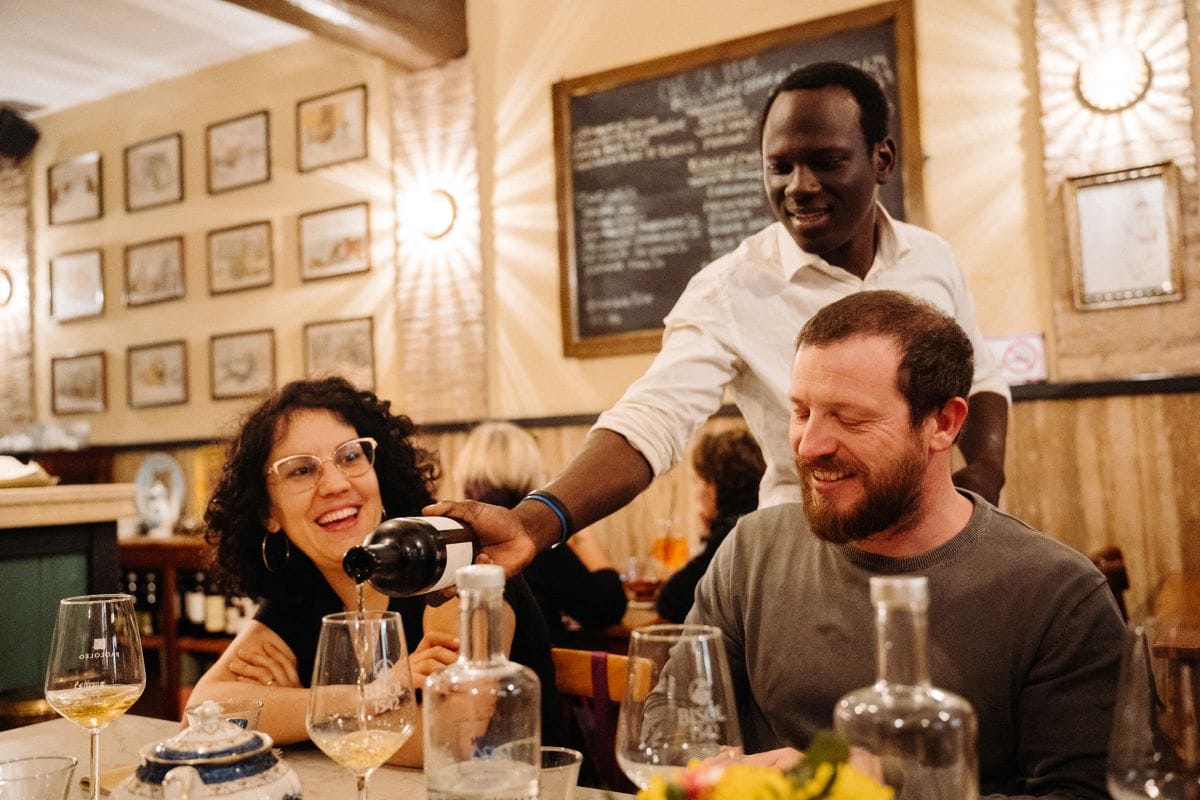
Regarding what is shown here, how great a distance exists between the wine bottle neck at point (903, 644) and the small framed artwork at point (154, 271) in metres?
5.41

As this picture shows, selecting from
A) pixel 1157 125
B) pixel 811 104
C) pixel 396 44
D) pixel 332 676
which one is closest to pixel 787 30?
pixel 1157 125

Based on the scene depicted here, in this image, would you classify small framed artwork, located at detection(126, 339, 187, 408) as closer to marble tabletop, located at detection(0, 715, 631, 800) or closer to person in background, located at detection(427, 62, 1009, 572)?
marble tabletop, located at detection(0, 715, 631, 800)

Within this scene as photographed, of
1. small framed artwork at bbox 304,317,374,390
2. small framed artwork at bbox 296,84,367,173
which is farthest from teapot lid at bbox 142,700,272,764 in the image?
small framed artwork at bbox 296,84,367,173

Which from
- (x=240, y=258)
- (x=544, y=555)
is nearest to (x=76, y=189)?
(x=240, y=258)

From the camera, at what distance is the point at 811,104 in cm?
186

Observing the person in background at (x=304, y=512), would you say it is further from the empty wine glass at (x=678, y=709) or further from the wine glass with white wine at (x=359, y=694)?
the empty wine glass at (x=678, y=709)

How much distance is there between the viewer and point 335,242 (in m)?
4.91

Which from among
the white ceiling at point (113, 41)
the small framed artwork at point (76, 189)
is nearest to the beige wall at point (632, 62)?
the white ceiling at point (113, 41)

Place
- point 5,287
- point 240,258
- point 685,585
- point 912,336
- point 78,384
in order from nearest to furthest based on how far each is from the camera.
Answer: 1. point 912,336
2. point 685,585
3. point 240,258
4. point 78,384
5. point 5,287

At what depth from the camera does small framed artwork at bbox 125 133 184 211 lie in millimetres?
5517

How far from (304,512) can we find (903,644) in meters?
1.41

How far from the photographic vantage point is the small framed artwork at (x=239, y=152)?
17.0 feet

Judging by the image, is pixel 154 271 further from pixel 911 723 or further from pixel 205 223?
pixel 911 723

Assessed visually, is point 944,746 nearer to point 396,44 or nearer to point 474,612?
point 474,612
